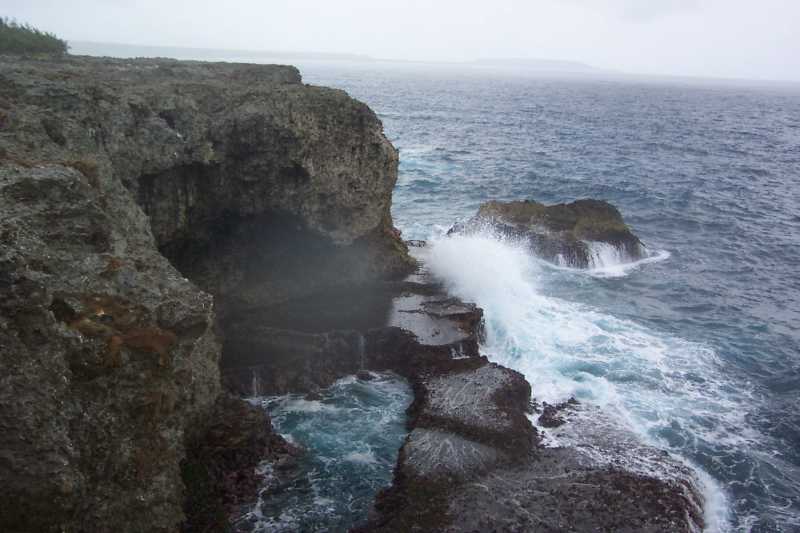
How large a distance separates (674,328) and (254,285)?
759 inches

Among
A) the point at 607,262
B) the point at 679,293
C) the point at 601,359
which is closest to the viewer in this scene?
the point at 601,359

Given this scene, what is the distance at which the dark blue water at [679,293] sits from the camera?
62.7 ft

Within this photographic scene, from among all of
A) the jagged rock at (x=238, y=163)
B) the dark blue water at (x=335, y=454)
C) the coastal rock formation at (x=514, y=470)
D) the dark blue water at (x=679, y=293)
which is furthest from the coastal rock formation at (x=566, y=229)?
the dark blue water at (x=335, y=454)

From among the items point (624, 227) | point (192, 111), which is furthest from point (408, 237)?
point (192, 111)

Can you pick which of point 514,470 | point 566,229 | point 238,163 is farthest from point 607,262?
point 238,163

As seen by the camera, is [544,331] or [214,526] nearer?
[214,526]

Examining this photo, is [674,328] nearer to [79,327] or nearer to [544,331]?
[544,331]

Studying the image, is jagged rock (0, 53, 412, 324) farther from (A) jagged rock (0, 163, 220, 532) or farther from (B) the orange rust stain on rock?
(B) the orange rust stain on rock

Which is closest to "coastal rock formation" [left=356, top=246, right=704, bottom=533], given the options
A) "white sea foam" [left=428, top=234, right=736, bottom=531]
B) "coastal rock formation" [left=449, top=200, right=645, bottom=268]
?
"white sea foam" [left=428, top=234, right=736, bottom=531]

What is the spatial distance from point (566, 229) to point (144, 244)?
1097 inches

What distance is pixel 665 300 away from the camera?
30.1 metres

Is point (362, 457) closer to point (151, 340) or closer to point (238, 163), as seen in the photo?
point (151, 340)

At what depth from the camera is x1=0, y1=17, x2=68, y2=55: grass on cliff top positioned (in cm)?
2412

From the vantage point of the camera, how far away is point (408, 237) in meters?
37.1
